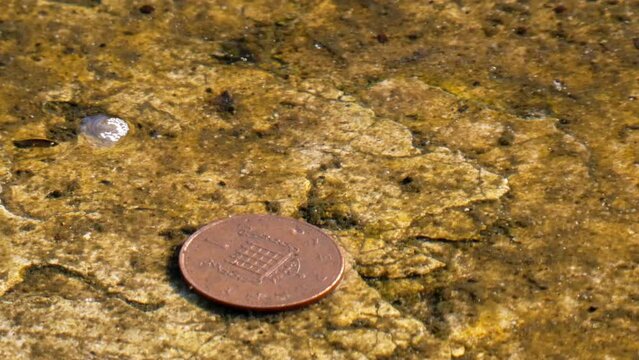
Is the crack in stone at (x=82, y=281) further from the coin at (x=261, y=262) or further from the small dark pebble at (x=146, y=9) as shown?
the small dark pebble at (x=146, y=9)

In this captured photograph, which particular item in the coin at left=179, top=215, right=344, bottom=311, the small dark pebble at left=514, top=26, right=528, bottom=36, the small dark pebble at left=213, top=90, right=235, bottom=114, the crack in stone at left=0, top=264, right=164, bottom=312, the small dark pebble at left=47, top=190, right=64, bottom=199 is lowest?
the small dark pebble at left=47, top=190, right=64, bottom=199

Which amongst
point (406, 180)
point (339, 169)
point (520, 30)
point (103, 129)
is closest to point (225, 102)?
point (103, 129)

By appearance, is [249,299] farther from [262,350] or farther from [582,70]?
[582,70]

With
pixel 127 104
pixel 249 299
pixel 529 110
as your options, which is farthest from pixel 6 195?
pixel 529 110

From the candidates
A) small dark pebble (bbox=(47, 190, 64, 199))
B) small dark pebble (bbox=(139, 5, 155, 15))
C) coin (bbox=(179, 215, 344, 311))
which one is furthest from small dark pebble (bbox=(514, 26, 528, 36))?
small dark pebble (bbox=(47, 190, 64, 199))

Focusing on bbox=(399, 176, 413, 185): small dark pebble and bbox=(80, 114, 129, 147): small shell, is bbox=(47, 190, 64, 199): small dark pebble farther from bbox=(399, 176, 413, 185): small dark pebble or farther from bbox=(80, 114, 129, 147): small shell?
bbox=(399, 176, 413, 185): small dark pebble

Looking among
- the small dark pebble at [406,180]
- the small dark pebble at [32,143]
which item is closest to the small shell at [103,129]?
the small dark pebble at [32,143]
